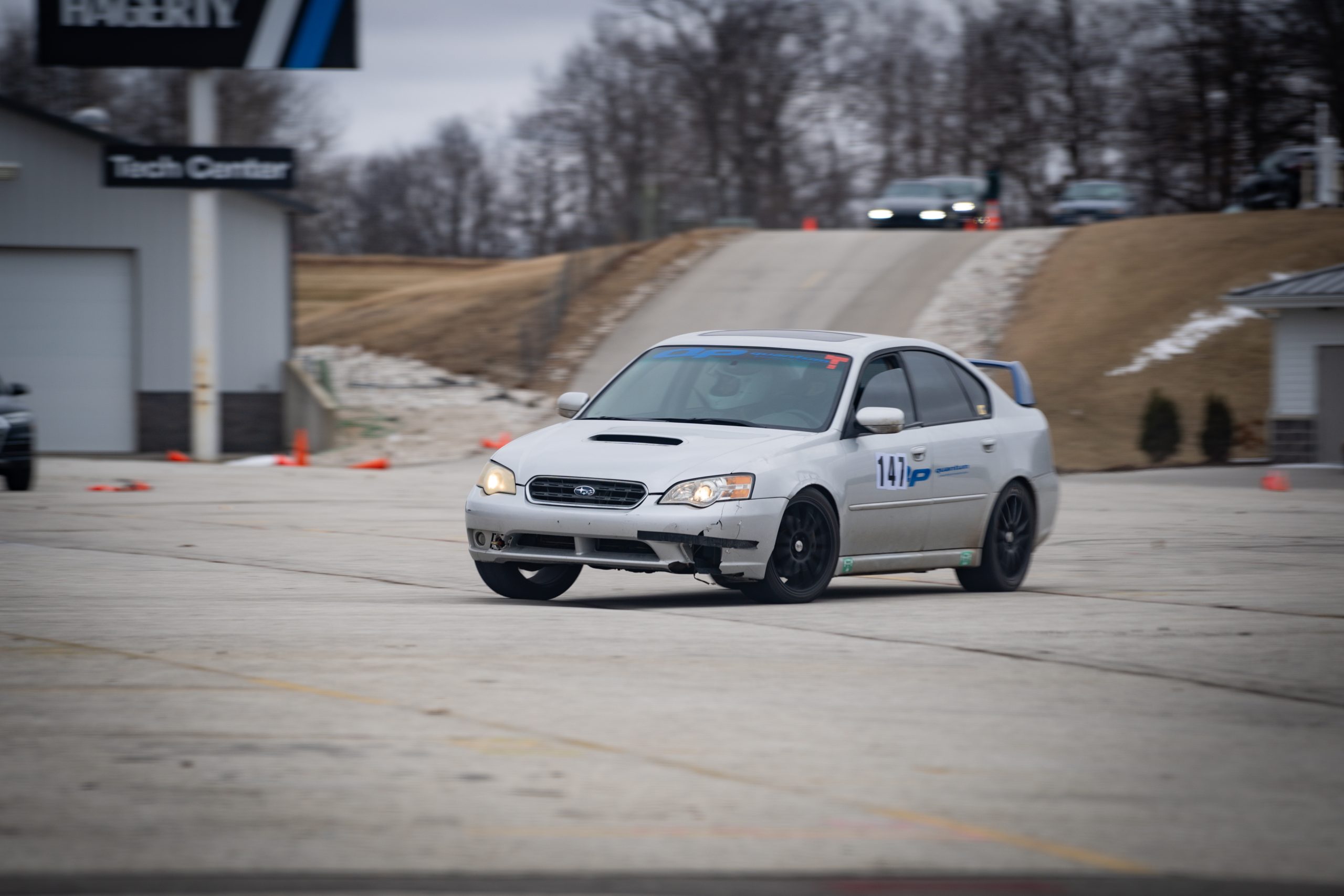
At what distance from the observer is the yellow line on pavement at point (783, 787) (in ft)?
16.2

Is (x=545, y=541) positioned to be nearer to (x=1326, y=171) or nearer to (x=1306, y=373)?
(x=1306, y=373)

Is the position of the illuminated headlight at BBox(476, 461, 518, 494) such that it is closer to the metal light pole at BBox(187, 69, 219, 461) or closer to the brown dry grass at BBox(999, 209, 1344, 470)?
the brown dry grass at BBox(999, 209, 1344, 470)

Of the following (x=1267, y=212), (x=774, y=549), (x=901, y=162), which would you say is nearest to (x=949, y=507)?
(x=774, y=549)

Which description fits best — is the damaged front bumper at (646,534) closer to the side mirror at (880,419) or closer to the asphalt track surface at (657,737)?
the asphalt track surface at (657,737)

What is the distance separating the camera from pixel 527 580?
10.7 meters

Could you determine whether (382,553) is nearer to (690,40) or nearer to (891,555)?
(891,555)

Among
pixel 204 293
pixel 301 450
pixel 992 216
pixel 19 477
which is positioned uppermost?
pixel 992 216

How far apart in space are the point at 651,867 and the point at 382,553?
9.08 meters

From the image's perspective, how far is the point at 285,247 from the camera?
118 feet

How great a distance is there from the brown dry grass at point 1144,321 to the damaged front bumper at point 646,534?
68.9 feet

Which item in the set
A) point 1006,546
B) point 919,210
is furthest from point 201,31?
point 919,210

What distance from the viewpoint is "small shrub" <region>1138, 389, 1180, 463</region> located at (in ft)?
99.7

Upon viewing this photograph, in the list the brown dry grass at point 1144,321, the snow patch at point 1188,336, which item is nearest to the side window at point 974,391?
the brown dry grass at point 1144,321

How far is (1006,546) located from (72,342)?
25.7 meters
